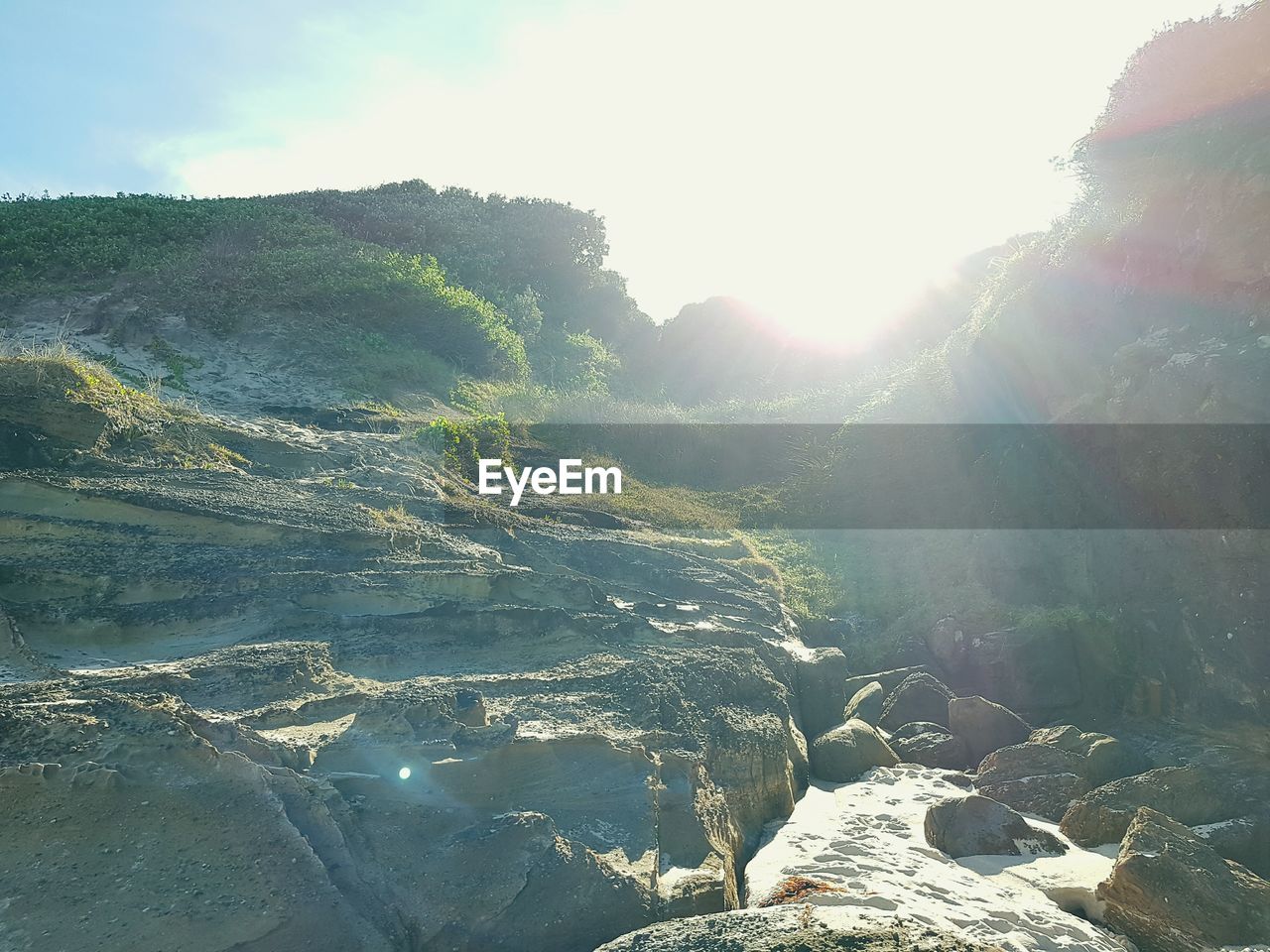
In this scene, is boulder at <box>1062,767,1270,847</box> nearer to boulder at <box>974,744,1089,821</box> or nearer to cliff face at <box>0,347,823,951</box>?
boulder at <box>974,744,1089,821</box>

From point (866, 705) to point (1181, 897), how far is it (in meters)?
4.06

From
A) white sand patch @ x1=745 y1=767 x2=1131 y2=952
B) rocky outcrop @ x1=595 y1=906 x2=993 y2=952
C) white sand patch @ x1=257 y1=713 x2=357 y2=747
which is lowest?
white sand patch @ x1=745 y1=767 x2=1131 y2=952

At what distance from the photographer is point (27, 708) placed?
3830mm

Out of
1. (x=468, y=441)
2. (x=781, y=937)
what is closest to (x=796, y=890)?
(x=781, y=937)

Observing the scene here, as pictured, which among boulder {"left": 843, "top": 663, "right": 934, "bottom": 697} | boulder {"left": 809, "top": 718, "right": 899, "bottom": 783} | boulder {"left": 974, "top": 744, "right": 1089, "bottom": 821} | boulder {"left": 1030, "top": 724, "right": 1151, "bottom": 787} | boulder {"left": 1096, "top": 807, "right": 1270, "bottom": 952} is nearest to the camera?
boulder {"left": 1096, "top": 807, "right": 1270, "bottom": 952}

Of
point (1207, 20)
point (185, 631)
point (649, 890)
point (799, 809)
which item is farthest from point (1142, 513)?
point (185, 631)

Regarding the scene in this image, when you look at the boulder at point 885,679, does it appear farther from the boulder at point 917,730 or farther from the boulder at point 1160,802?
the boulder at point 1160,802

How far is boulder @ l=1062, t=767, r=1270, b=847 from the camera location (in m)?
5.84

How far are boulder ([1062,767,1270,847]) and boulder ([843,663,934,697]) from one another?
3.14 metres

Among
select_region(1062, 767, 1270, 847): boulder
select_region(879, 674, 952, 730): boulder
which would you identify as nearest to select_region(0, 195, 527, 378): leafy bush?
select_region(879, 674, 952, 730): boulder

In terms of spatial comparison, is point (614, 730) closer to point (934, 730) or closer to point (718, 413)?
point (934, 730)

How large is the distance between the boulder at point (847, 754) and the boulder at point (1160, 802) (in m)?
1.54

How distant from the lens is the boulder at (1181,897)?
14.7 ft

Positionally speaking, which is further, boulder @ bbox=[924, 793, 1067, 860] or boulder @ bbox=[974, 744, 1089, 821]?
boulder @ bbox=[974, 744, 1089, 821]
